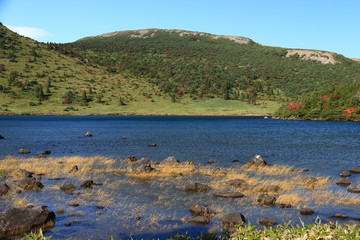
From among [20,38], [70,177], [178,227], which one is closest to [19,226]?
[178,227]

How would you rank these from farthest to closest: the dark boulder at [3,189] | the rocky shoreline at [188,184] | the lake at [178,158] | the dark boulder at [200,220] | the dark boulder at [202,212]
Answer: the dark boulder at [3,189], the dark boulder at [202,212], the dark boulder at [200,220], the lake at [178,158], the rocky shoreline at [188,184]

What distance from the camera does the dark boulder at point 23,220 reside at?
44.2 ft

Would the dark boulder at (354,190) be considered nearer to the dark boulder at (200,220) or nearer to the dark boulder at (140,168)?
the dark boulder at (200,220)

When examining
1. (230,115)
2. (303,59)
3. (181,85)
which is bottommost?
(230,115)

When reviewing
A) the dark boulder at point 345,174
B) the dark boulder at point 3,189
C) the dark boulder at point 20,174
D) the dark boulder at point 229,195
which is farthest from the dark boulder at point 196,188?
the dark boulder at point 345,174

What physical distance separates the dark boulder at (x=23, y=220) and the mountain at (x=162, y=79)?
10101 centimetres

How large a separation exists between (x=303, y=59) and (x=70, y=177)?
194027 mm

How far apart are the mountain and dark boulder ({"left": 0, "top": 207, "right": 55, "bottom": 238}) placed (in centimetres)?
10101

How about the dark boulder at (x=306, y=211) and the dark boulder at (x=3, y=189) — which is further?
the dark boulder at (x=3, y=189)

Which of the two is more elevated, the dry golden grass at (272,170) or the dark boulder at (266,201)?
the dark boulder at (266,201)

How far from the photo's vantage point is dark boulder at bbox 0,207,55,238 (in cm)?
1347

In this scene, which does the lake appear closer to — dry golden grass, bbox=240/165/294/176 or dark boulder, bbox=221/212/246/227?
dark boulder, bbox=221/212/246/227

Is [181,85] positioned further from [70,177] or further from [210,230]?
[210,230]

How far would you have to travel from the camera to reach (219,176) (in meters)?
26.1
